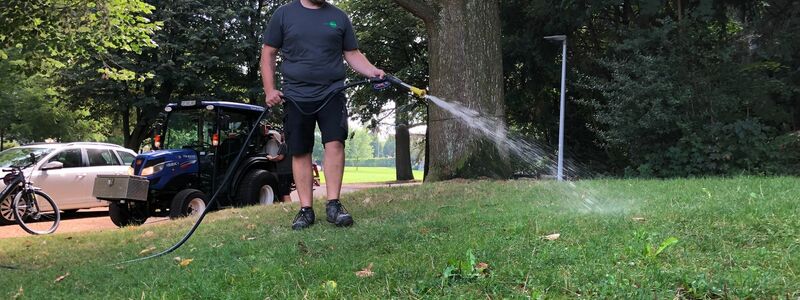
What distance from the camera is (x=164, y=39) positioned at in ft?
74.4

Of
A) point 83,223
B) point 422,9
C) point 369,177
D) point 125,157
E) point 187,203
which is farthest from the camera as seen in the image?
point 369,177

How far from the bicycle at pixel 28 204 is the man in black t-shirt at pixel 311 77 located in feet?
23.3

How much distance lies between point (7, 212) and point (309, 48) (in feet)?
27.2

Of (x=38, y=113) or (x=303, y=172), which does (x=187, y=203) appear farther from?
(x=38, y=113)

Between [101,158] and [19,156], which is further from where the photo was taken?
[101,158]

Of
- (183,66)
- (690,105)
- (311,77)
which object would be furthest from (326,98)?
(183,66)

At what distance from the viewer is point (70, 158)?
40.4 ft

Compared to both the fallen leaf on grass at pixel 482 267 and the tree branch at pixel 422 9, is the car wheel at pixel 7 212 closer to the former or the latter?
the tree branch at pixel 422 9

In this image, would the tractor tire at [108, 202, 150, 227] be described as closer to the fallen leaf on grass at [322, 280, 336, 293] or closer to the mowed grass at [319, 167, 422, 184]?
the fallen leaf on grass at [322, 280, 336, 293]

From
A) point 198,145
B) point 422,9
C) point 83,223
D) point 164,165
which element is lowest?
point 83,223

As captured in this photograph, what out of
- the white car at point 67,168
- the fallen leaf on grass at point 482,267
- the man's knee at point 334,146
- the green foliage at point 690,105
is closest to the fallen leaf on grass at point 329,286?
the fallen leaf on grass at point 482,267

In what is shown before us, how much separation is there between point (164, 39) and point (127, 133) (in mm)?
5415

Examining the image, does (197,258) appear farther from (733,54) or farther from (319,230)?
(733,54)

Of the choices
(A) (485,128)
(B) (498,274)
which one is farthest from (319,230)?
(A) (485,128)
